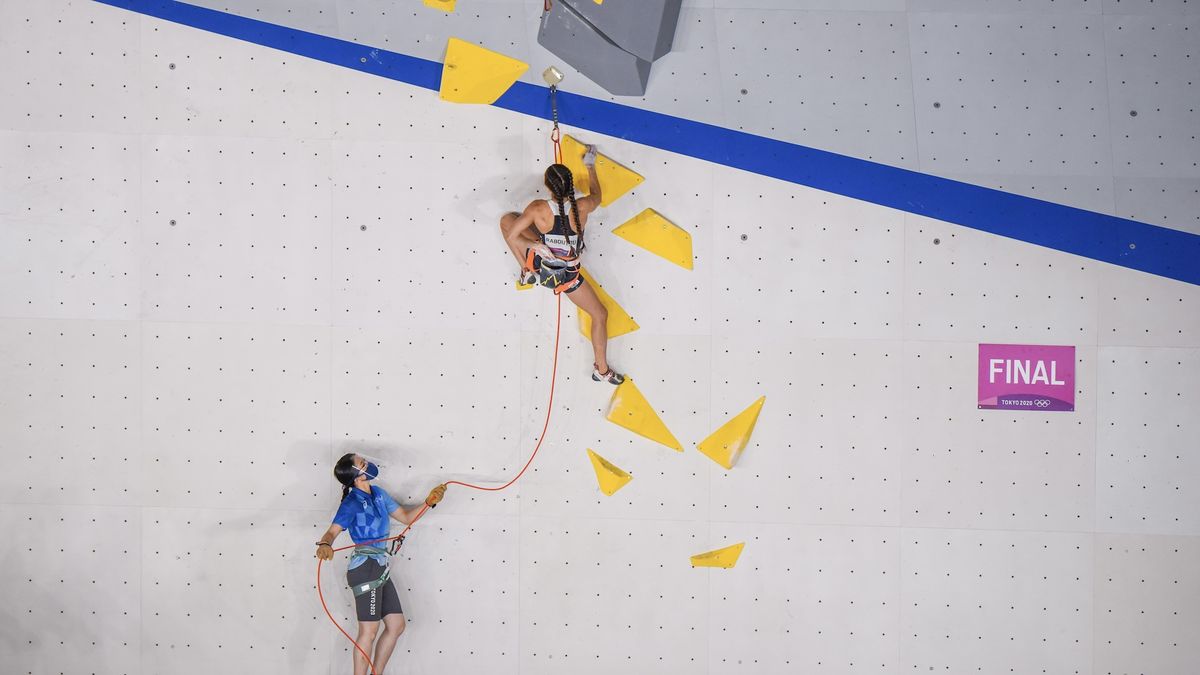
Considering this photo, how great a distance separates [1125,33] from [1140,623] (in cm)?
228

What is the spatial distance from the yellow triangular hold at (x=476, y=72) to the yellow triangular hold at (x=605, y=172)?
1.05 ft

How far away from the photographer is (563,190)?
2.60 m

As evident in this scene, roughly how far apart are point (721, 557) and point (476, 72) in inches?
83.4

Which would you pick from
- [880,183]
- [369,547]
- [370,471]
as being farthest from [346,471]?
[880,183]

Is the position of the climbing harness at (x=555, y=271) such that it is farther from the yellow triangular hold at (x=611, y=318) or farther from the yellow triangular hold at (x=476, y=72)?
the yellow triangular hold at (x=476, y=72)

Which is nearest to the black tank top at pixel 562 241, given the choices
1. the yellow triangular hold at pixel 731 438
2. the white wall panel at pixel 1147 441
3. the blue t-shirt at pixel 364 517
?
the yellow triangular hold at pixel 731 438

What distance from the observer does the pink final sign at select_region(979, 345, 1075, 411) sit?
111 inches

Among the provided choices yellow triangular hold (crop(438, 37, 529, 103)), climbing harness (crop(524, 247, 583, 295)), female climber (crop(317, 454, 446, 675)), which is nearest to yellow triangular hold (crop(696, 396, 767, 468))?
climbing harness (crop(524, 247, 583, 295))

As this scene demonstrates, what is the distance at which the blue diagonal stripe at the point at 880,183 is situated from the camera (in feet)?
9.11

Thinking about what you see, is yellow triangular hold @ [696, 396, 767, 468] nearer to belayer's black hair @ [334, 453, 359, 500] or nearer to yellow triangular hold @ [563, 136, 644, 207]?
yellow triangular hold @ [563, 136, 644, 207]

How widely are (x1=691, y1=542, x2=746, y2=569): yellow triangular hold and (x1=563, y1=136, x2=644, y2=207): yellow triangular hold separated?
1.45 metres

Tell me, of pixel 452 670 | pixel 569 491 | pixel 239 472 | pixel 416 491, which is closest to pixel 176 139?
pixel 239 472

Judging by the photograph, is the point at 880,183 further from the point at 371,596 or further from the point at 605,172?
the point at 371,596

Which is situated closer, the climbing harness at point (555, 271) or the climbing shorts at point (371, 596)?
the climbing harness at point (555, 271)
